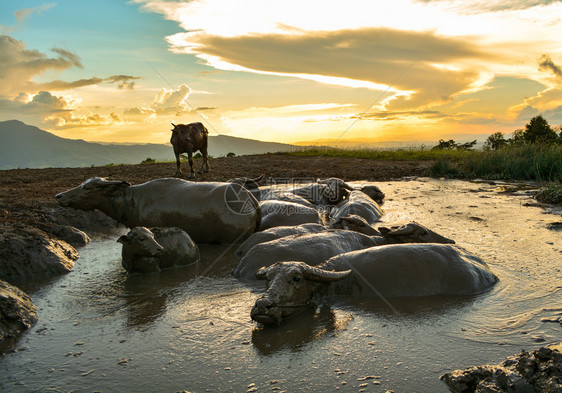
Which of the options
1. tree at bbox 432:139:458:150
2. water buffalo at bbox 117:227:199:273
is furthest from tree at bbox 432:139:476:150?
water buffalo at bbox 117:227:199:273

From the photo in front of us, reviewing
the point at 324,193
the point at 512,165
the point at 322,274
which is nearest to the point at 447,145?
the point at 512,165

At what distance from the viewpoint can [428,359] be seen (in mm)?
3656

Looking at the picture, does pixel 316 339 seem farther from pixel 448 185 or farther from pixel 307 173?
pixel 307 173

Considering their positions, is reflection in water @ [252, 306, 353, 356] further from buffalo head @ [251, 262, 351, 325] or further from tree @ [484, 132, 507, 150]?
tree @ [484, 132, 507, 150]

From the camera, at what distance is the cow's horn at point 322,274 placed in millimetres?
4680

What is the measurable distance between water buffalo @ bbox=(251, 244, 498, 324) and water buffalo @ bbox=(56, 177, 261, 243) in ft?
9.58

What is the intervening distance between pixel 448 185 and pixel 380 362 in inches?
520

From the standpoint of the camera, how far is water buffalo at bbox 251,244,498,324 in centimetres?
482

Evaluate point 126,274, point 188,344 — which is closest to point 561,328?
point 188,344

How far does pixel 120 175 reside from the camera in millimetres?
16281

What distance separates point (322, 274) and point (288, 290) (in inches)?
18.7

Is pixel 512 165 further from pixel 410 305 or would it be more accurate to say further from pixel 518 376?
pixel 518 376

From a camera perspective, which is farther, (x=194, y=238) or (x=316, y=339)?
(x=194, y=238)

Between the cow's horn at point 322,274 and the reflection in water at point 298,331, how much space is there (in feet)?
1.13
